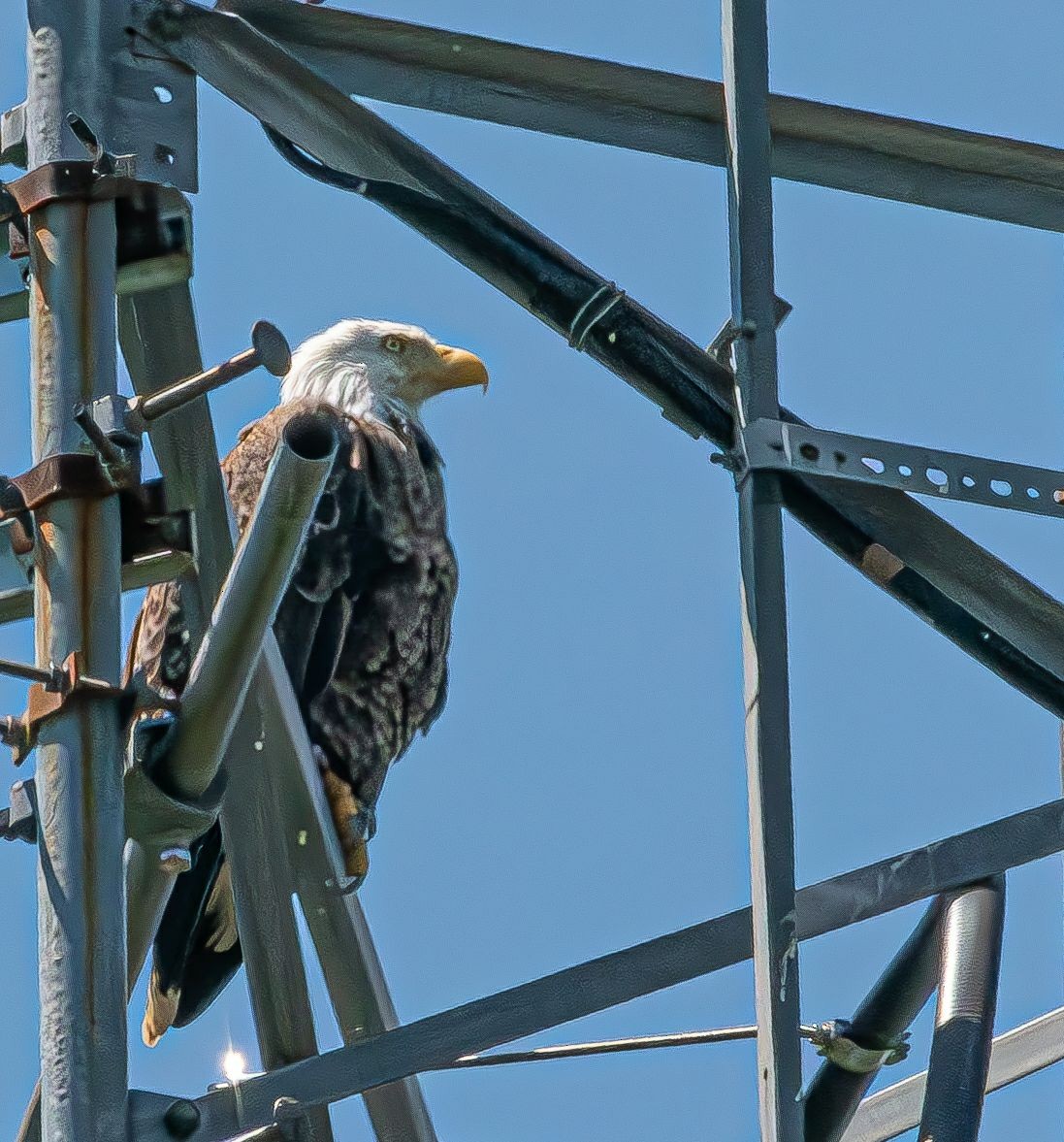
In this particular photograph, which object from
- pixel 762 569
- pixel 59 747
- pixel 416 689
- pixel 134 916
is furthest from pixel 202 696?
pixel 416 689

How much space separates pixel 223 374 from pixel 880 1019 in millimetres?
1283

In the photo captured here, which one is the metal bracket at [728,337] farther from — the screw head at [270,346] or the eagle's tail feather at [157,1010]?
the eagle's tail feather at [157,1010]

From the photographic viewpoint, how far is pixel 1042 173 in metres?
3.81

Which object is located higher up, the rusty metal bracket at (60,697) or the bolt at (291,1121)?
the rusty metal bracket at (60,697)

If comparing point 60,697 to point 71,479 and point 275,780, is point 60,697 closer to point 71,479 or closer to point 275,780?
point 71,479

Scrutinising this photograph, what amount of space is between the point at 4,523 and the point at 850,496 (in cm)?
114

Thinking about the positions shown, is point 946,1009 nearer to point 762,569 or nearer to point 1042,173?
point 762,569

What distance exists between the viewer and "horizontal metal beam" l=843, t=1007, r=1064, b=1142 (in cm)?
377

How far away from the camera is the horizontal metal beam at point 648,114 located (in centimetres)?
349

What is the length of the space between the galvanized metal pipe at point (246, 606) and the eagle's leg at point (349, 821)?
49.6 inches

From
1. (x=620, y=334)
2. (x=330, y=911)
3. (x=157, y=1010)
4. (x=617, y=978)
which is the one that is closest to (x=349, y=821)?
(x=157, y=1010)

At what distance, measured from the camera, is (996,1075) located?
3826mm

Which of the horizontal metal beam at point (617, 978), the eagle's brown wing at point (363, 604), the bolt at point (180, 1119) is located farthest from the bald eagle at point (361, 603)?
the bolt at point (180, 1119)

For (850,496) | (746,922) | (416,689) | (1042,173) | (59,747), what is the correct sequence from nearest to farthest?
1. (59,747)
2. (746,922)
3. (850,496)
4. (1042,173)
5. (416,689)
